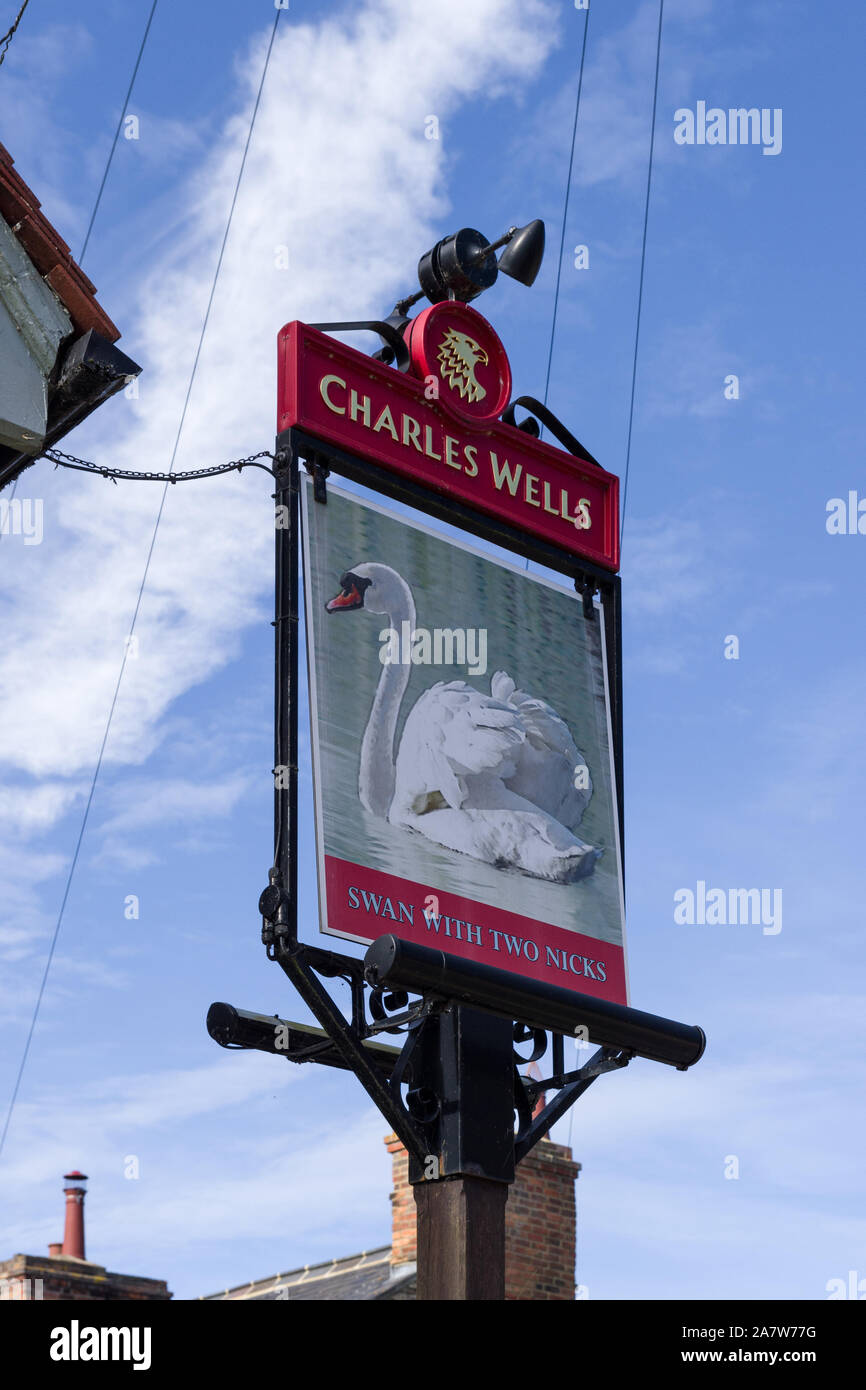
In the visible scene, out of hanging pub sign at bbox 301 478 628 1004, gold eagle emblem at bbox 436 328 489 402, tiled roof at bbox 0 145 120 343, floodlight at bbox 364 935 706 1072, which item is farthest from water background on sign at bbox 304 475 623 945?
tiled roof at bbox 0 145 120 343

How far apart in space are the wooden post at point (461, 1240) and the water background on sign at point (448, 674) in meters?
1.64

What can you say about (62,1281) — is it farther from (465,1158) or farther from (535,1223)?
(465,1158)

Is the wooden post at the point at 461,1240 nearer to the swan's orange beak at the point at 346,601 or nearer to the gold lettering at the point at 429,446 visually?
the swan's orange beak at the point at 346,601

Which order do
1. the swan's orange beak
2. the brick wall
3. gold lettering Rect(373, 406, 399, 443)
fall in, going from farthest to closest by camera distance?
the brick wall
gold lettering Rect(373, 406, 399, 443)
the swan's orange beak

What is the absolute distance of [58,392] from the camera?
934 cm

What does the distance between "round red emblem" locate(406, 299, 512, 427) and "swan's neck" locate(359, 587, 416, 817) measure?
1601 mm

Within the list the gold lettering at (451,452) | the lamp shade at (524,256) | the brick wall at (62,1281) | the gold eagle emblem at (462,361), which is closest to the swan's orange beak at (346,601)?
the gold lettering at (451,452)

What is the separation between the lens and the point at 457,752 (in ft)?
34.8

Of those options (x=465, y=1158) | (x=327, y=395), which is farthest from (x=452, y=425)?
(x=465, y=1158)

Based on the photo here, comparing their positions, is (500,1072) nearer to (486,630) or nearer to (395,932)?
(395,932)

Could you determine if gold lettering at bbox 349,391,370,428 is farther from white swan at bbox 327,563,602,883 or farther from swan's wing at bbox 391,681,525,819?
swan's wing at bbox 391,681,525,819

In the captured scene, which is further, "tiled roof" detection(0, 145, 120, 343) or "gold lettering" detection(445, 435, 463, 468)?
"gold lettering" detection(445, 435, 463, 468)

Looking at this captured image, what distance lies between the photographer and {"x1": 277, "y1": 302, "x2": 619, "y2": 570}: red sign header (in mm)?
10672
